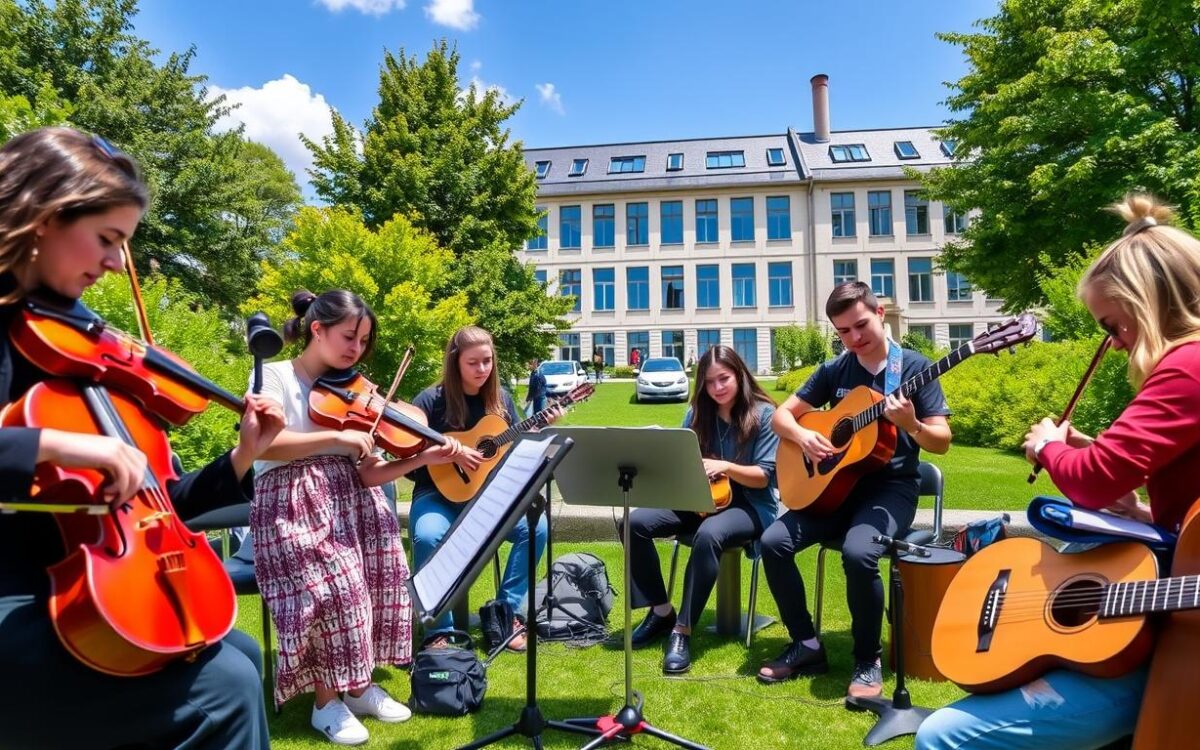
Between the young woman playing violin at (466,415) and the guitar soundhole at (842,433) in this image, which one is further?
the young woman playing violin at (466,415)

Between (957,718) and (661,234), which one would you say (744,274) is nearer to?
(661,234)

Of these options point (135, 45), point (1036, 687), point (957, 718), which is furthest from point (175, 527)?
point (135, 45)

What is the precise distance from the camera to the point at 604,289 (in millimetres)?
37562

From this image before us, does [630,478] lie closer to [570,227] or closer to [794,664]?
[794,664]

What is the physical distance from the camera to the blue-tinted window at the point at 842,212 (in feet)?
114

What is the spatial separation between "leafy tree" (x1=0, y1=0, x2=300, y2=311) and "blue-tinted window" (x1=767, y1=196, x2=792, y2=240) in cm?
2390

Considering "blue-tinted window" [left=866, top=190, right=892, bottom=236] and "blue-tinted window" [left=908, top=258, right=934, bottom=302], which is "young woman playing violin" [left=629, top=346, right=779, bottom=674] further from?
"blue-tinted window" [left=908, top=258, right=934, bottom=302]

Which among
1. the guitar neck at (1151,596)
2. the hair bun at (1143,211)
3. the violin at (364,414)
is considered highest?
the hair bun at (1143,211)

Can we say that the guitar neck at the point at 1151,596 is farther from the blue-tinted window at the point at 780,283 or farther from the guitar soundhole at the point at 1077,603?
the blue-tinted window at the point at 780,283

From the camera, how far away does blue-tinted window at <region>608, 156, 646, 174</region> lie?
3753 cm

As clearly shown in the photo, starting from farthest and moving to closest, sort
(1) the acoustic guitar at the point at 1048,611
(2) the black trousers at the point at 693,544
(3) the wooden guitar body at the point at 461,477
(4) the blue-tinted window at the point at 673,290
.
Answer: (4) the blue-tinted window at the point at 673,290, (3) the wooden guitar body at the point at 461,477, (2) the black trousers at the point at 693,544, (1) the acoustic guitar at the point at 1048,611

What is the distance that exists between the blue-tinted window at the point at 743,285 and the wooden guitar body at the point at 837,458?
109 feet

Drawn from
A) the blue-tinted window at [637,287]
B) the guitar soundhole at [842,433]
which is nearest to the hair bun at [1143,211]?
the guitar soundhole at [842,433]

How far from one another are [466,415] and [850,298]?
235 cm
